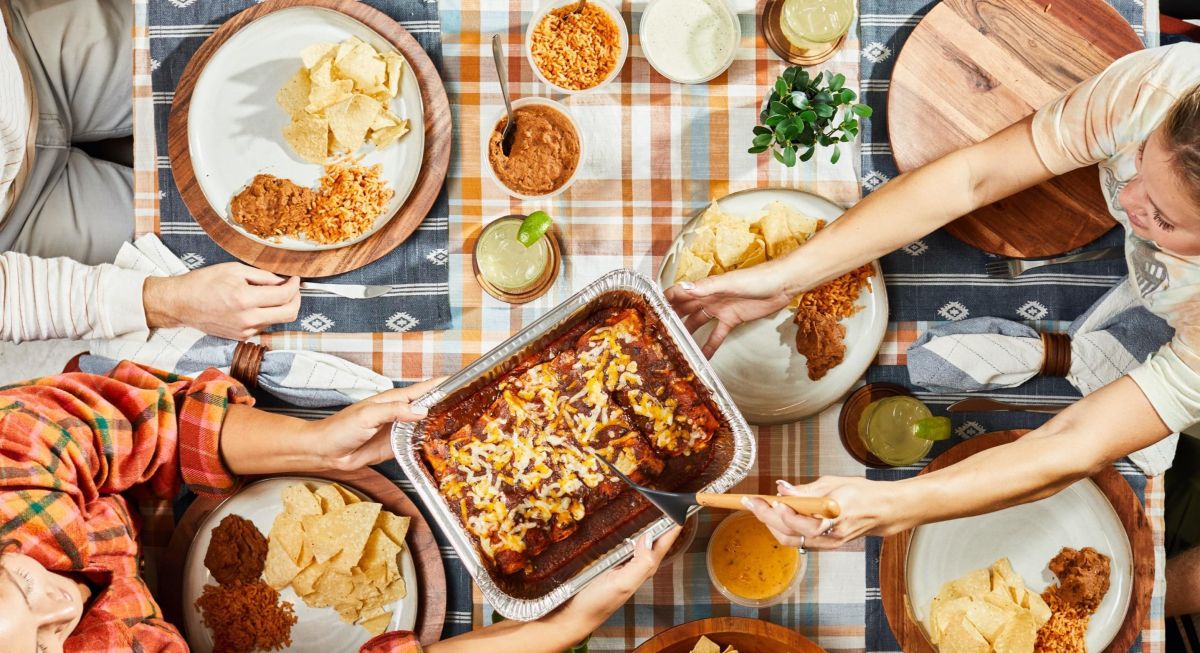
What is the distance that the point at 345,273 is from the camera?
2193 mm

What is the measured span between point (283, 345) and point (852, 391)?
158cm

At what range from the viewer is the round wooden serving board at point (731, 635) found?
1940mm

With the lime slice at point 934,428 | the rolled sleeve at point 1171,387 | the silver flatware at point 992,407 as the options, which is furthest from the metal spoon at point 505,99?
the rolled sleeve at point 1171,387

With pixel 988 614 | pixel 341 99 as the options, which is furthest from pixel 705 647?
pixel 341 99

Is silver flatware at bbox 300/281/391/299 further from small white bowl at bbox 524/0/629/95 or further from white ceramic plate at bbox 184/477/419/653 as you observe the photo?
small white bowl at bbox 524/0/629/95

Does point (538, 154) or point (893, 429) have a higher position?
point (538, 154)

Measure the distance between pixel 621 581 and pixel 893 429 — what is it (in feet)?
2.85

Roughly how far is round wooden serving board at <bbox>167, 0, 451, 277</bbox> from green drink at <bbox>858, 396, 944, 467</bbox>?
132 centimetres

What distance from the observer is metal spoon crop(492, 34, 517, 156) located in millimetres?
1987

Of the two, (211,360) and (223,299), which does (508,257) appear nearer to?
(223,299)

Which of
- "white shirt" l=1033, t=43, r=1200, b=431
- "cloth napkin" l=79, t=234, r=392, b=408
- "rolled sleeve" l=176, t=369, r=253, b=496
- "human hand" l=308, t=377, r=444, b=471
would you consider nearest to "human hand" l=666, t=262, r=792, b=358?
"human hand" l=308, t=377, r=444, b=471

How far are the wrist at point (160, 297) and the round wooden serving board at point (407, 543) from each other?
0.51 metres

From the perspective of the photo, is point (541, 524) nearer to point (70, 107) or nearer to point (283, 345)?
point (283, 345)

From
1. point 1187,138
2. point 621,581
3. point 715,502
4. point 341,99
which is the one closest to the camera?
point 1187,138
